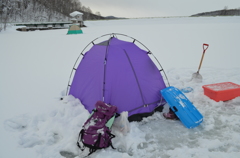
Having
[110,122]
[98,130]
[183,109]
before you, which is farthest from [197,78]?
[98,130]

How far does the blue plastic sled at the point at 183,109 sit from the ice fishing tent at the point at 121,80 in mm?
325

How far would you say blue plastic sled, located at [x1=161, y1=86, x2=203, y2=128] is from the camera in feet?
10.6

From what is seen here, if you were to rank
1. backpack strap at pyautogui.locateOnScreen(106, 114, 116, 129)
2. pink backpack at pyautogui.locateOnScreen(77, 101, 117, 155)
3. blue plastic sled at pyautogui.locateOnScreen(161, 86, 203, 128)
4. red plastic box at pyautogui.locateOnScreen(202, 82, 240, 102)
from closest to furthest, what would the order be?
pink backpack at pyautogui.locateOnScreen(77, 101, 117, 155), backpack strap at pyautogui.locateOnScreen(106, 114, 116, 129), blue plastic sled at pyautogui.locateOnScreen(161, 86, 203, 128), red plastic box at pyautogui.locateOnScreen(202, 82, 240, 102)

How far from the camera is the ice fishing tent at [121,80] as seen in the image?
356 cm

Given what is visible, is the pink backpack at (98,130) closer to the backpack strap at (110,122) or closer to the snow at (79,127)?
the backpack strap at (110,122)

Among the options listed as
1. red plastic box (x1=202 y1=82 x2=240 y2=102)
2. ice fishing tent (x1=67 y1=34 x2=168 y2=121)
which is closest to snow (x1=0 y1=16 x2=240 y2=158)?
red plastic box (x1=202 y1=82 x2=240 y2=102)

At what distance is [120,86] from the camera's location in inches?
141

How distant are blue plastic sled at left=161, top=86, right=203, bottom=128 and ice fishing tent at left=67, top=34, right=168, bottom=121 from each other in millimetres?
325

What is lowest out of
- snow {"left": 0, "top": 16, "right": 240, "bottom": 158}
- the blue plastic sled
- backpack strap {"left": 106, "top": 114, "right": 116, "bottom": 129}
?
snow {"left": 0, "top": 16, "right": 240, "bottom": 158}

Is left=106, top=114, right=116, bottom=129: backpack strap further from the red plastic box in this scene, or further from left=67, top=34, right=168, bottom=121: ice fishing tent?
the red plastic box

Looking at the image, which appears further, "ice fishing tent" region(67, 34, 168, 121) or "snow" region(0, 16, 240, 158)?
"ice fishing tent" region(67, 34, 168, 121)

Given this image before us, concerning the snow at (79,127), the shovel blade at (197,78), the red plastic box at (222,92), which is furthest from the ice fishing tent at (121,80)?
the shovel blade at (197,78)

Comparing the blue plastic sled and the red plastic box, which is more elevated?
the red plastic box

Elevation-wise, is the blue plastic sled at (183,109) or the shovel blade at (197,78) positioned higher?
the shovel blade at (197,78)
